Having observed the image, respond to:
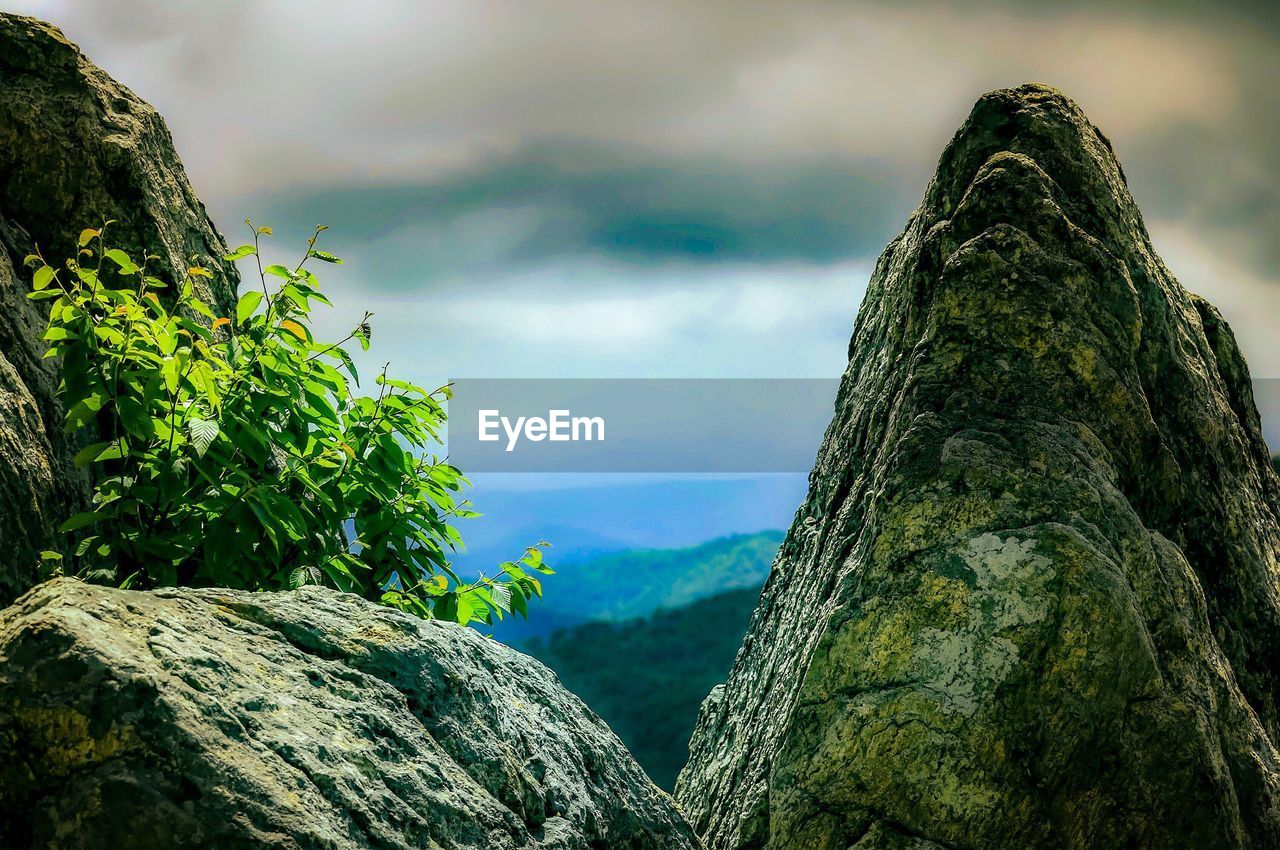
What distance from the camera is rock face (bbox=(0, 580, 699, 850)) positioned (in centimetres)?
220

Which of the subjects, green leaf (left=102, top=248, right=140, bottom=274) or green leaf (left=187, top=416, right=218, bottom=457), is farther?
green leaf (left=102, top=248, right=140, bottom=274)

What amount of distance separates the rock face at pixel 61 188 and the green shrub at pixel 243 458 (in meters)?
0.20

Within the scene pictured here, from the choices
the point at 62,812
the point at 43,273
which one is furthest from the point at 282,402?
the point at 62,812

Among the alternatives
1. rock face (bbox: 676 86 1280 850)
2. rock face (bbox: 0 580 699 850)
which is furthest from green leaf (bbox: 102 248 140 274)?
rock face (bbox: 676 86 1280 850)

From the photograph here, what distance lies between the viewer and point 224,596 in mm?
2881

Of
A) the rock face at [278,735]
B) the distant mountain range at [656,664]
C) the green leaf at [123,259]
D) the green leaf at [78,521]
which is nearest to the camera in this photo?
the rock face at [278,735]

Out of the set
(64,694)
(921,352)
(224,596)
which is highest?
(921,352)

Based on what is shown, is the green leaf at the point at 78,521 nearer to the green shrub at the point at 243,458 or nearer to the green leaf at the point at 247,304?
the green shrub at the point at 243,458

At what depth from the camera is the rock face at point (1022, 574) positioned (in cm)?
368

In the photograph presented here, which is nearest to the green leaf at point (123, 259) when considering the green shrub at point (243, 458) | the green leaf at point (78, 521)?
the green shrub at point (243, 458)

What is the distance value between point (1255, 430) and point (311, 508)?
4791 mm

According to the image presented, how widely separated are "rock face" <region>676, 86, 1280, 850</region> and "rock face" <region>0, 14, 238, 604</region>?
2.93 metres

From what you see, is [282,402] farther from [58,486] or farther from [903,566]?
[903,566]

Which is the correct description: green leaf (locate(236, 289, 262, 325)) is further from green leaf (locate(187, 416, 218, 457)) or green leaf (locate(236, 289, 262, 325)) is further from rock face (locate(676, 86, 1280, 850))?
rock face (locate(676, 86, 1280, 850))
